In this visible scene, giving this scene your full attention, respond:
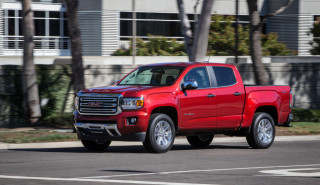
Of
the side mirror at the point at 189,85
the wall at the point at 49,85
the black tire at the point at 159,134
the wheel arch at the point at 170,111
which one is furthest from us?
the wall at the point at 49,85

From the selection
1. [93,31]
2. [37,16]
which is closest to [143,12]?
[93,31]

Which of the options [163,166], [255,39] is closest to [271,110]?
[163,166]

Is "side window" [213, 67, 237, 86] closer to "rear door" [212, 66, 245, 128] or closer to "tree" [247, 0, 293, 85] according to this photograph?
"rear door" [212, 66, 245, 128]

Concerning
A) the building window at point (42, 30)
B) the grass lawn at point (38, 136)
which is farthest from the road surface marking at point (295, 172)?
the building window at point (42, 30)

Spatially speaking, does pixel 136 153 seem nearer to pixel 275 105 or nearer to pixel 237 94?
pixel 237 94

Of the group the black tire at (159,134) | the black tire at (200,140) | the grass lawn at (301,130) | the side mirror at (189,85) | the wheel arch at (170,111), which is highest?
the side mirror at (189,85)

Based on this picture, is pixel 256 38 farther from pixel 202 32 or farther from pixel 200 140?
pixel 200 140

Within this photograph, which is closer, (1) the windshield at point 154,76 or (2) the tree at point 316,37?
(1) the windshield at point 154,76

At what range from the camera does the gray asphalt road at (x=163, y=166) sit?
364 inches

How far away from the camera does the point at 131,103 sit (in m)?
12.2

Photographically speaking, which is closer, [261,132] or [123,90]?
[123,90]

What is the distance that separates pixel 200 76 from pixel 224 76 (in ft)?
2.07

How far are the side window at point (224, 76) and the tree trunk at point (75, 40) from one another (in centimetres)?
445

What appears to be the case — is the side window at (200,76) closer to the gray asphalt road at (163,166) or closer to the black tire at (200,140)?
the gray asphalt road at (163,166)
